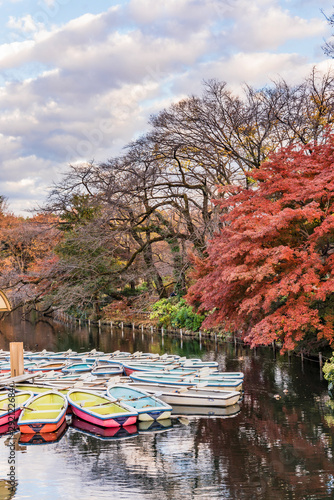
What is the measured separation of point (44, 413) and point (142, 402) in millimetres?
2444

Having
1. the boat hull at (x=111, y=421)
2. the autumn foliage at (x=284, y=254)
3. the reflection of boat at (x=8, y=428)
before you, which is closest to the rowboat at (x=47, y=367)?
the reflection of boat at (x=8, y=428)

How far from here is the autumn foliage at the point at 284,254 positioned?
1272 centimetres

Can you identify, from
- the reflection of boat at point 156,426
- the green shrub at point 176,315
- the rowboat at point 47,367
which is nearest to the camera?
the reflection of boat at point 156,426

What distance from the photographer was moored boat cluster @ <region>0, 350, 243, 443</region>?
11.5 m

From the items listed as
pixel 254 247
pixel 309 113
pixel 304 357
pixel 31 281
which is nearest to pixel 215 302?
pixel 254 247

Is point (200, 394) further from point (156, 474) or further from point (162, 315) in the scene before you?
point (162, 315)

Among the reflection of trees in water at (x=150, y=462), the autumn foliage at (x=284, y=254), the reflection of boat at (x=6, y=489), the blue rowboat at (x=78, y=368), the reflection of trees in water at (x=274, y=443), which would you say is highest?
the autumn foliage at (x=284, y=254)

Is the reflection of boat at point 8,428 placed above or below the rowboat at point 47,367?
below

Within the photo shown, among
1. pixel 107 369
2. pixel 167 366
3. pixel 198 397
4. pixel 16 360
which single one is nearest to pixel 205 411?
pixel 198 397

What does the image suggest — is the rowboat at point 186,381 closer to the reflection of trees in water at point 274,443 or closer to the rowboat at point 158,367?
the reflection of trees in water at point 274,443

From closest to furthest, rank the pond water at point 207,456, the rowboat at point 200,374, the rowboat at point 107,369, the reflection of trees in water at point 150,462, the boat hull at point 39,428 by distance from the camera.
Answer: the pond water at point 207,456 → the reflection of trees in water at point 150,462 → the boat hull at point 39,428 → the rowboat at point 200,374 → the rowboat at point 107,369

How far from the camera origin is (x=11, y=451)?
406 inches

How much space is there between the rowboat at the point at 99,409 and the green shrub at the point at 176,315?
13.1 m

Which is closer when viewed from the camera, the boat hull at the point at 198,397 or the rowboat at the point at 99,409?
the rowboat at the point at 99,409
